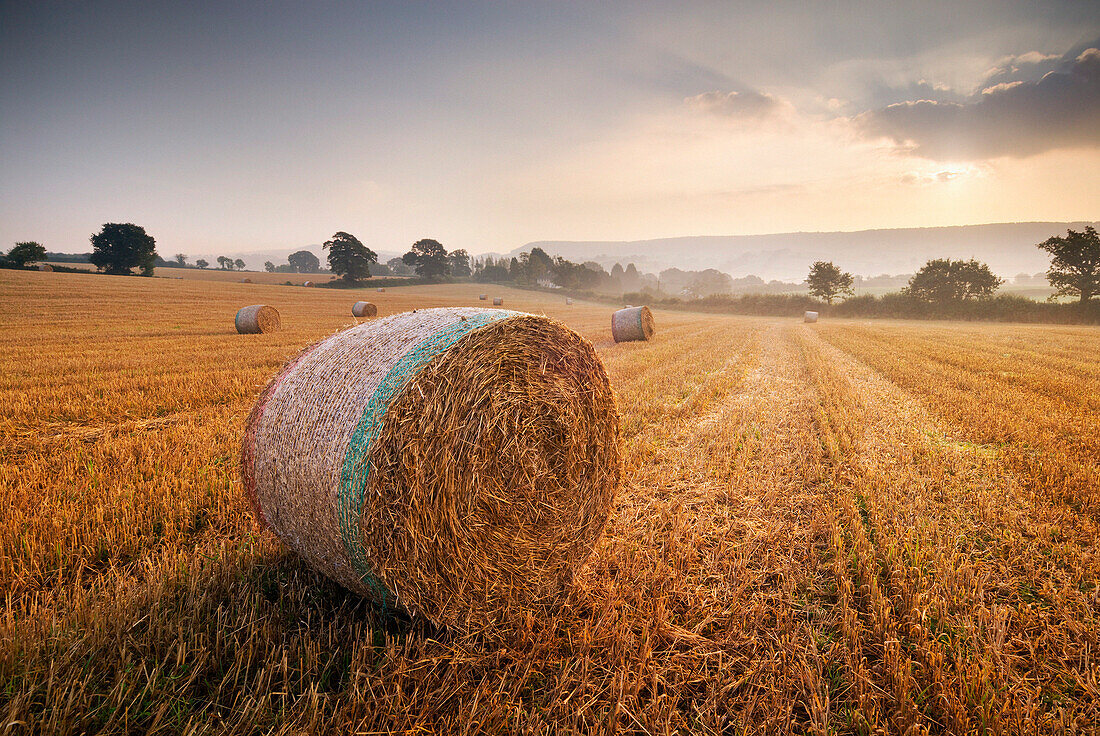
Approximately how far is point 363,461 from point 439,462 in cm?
43

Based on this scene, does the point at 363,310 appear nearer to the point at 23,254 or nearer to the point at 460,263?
the point at 23,254

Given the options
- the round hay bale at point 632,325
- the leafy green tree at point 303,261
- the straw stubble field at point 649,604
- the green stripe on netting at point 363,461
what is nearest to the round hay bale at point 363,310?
the round hay bale at point 632,325

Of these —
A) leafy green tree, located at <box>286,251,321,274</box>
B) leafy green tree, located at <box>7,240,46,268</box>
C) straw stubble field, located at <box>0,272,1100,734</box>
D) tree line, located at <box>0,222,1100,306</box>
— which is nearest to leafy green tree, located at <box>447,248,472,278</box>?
tree line, located at <box>0,222,1100,306</box>

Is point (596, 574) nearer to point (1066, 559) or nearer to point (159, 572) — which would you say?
point (159, 572)

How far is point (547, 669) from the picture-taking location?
242 centimetres

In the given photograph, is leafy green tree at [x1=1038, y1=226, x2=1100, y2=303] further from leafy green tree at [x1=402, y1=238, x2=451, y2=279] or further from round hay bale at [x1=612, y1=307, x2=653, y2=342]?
leafy green tree at [x1=402, y1=238, x2=451, y2=279]

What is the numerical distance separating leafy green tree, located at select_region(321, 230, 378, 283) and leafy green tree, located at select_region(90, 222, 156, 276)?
69.4ft

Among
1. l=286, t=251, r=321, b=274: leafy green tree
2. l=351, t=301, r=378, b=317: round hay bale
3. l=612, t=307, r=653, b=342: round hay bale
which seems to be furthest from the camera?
l=286, t=251, r=321, b=274: leafy green tree

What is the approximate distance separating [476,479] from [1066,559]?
4354mm

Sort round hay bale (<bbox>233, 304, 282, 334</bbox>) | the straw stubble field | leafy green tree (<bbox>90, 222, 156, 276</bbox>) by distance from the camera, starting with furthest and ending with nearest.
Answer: leafy green tree (<bbox>90, 222, 156, 276</bbox>)
round hay bale (<bbox>233, 304, 282, 334</bbox>)
the straw stubble field

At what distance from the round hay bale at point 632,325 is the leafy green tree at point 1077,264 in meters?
47.0

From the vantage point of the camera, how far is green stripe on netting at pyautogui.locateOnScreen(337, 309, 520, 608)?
2436 mm

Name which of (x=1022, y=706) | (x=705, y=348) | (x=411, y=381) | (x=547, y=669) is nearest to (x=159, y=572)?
(x=411, y=381)

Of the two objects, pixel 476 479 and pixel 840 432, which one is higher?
pixel 476 479
